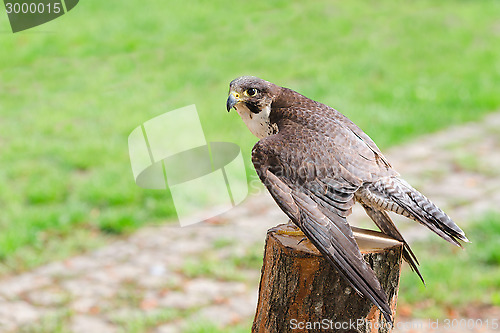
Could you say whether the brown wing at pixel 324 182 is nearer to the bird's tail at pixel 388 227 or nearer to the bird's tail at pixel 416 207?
the bird's tail at pixel 416 207

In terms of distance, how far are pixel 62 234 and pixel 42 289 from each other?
2.83 ft

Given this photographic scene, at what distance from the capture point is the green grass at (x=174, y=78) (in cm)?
651

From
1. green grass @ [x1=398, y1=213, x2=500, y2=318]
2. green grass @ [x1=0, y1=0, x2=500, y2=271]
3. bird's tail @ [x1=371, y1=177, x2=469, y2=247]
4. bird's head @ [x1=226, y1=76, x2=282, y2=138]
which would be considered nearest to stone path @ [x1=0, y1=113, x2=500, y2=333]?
green grass @ [x1=398, y1=213, x2=500, y2=318]

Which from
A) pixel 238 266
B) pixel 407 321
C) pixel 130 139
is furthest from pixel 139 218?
pixel 407 321

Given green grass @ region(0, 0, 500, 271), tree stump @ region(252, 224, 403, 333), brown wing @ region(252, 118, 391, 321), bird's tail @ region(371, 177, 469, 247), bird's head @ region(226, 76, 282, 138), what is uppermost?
bird's head @ region(226, 76, 282, 138)

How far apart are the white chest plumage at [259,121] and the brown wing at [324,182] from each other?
0.29 m

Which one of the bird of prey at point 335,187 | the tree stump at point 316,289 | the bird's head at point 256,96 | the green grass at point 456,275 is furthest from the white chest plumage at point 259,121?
the green grass at point 456,275

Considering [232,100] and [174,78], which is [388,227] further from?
[174,78]

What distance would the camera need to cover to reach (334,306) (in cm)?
290

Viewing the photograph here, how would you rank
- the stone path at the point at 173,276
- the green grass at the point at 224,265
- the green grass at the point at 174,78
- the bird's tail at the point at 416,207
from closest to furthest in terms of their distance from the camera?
the bird's tail at the point at 416,207, the stone path at the point at 173,276, the green grass at the point at 224,265, the green grass at the point at 174,78

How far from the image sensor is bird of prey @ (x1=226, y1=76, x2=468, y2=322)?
2.63 meters

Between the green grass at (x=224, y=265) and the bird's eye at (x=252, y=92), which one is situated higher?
the bird's eye at (x=252, y=92)

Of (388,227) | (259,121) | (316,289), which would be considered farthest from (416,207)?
(259,121)

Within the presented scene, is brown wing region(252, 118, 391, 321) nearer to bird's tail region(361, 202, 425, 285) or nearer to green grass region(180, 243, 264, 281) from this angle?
bird's tail region(361, 202, 425, 285)
